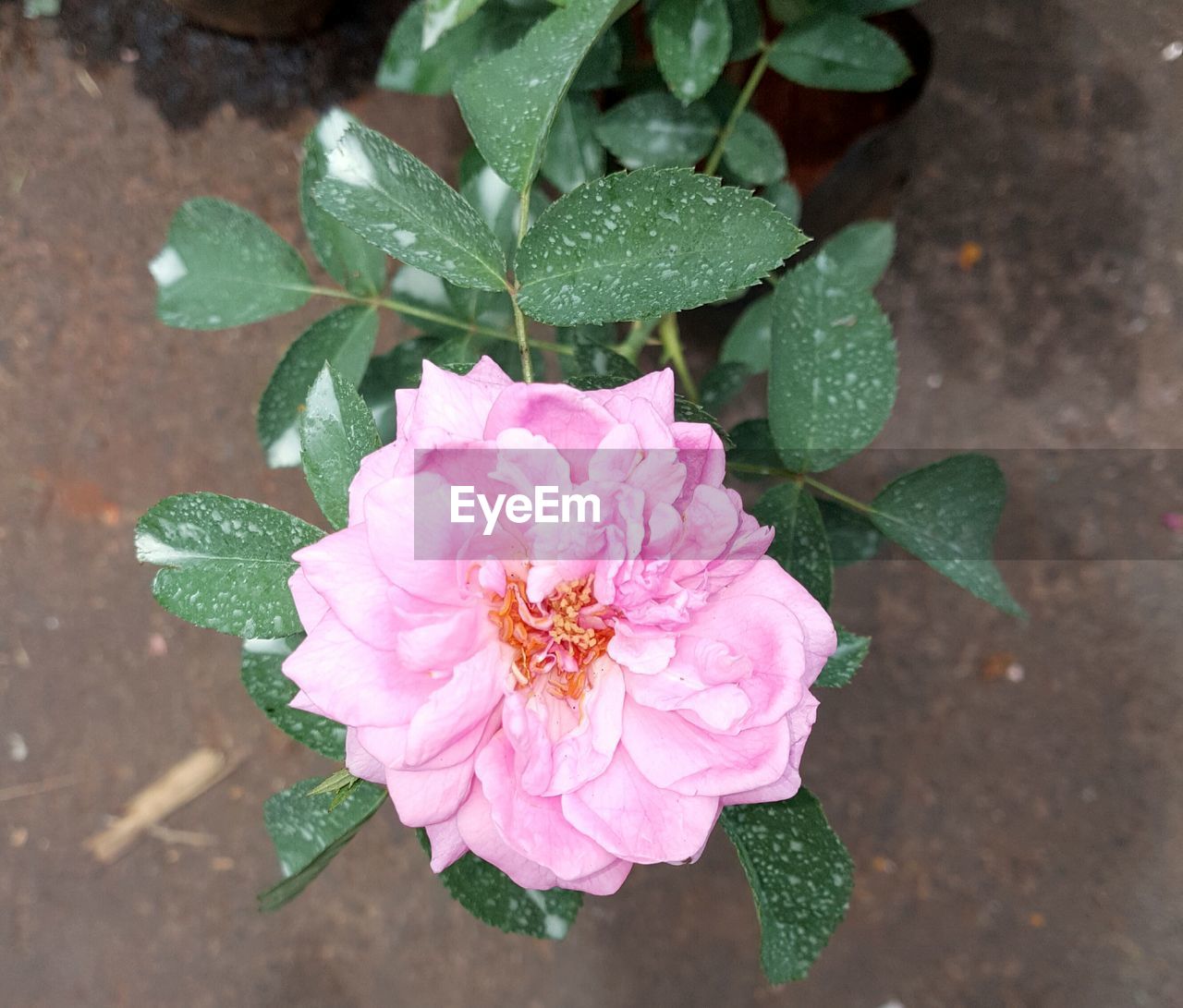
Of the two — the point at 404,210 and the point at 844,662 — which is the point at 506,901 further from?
the point at 404,210

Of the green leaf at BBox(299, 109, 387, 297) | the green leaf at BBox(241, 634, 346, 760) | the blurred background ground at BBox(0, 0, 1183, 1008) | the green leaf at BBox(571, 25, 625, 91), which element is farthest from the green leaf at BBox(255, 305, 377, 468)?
the blurred background ground at BBox(0, 0, 1183, 1008)

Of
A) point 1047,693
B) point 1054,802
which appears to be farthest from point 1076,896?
point 1047,693

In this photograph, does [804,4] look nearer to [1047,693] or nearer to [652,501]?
[652,501]

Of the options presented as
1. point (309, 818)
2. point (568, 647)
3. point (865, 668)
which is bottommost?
point (865, 668)

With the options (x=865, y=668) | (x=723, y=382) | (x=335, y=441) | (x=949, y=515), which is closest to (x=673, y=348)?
(x=723, y=382)

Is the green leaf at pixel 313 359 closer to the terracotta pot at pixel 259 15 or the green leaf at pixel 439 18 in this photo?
the green leaf at pixel 439 18
